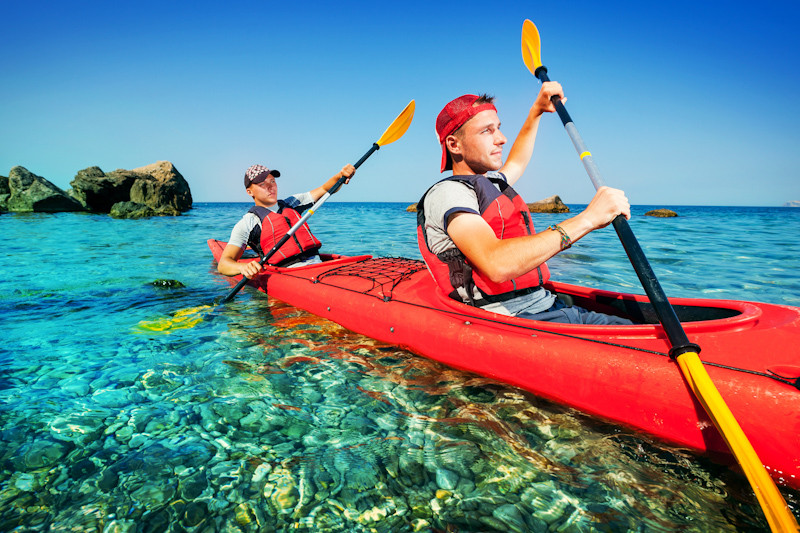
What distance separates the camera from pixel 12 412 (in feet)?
8.45

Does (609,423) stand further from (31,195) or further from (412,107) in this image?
(31,195)

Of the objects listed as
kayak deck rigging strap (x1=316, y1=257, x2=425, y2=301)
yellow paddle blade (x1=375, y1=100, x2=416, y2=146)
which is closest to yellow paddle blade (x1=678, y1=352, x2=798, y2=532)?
kayak deck rigging strap (x1=316, y1=257, x2=425, y2=301)

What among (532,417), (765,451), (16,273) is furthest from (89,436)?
(16,273)

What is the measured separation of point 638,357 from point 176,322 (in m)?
4.44

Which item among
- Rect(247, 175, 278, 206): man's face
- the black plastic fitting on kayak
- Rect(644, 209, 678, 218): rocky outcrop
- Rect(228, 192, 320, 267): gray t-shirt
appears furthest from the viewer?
Rect(644, 209, 678, 218): rocky outcrop

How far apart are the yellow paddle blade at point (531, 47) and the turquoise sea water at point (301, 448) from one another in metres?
3.31

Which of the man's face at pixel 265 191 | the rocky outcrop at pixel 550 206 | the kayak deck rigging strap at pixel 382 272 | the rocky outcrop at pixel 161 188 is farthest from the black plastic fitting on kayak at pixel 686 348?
the rocky outcrop at pixel 161 188

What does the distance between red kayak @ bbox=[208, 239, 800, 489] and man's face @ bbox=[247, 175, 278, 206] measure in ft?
8.77

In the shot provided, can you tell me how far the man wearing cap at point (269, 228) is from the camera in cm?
507

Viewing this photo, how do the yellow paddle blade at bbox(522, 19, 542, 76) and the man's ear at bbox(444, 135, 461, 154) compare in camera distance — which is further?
the yellow paddle blade at bbox(522, 19, 542, 76)

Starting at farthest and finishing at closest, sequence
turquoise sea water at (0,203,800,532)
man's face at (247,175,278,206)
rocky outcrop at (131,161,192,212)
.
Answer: rocky outcrop at (131,161,192,212) → man's face at (247,175,278,206) → turquoise sea water at (0,203,800,532)

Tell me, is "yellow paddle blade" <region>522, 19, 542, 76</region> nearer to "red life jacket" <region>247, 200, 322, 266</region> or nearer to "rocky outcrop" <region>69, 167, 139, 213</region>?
"red life jacket" <region>247, 200, 322, 266</region>

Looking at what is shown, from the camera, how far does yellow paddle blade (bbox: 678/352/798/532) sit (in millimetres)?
1435

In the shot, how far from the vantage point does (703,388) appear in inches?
70.9
